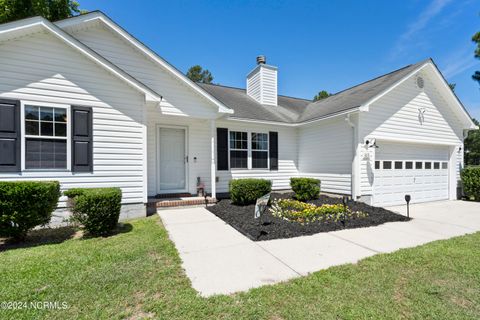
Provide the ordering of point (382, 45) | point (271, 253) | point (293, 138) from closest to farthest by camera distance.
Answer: point (271, 253), point (293, 138), point (382, 45)

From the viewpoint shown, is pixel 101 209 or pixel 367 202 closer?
pixel 101 209

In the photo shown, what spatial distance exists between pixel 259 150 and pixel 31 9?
45.2 ft

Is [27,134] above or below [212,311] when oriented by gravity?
above

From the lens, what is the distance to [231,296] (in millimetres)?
2736

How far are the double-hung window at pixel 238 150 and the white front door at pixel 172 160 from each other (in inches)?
80.8

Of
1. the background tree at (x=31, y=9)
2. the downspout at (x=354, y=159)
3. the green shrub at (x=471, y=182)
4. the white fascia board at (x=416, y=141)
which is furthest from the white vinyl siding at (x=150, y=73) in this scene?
the green shrub at (x=471, y=182)

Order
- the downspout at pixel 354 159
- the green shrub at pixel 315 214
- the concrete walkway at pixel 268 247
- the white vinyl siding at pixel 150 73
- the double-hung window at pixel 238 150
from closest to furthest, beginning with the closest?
the concrete walkway at pixel 268 247
the green shrub at pixel 315 214
the white vinyl siding at pixel 150 73
the downspout at pixel 354 159
the double-hung window at pixel 238 150

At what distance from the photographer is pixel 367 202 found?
873cm

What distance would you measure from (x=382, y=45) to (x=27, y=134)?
15.6 meters

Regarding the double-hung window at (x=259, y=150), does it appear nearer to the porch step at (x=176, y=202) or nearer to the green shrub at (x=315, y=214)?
the porch step at (x=176, y=202)

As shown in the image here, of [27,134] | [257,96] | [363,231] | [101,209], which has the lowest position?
[363,231]

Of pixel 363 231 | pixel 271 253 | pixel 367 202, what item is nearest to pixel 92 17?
pixel 271 253

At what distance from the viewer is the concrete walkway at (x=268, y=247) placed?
325 cm

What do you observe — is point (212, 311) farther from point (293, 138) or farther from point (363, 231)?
point (293, 138)
